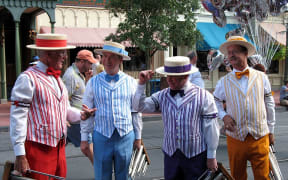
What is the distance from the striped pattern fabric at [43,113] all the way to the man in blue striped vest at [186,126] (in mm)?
815

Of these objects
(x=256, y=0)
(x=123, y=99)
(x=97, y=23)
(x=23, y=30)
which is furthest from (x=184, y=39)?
(x=123, y=99)

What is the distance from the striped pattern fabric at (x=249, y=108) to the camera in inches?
149

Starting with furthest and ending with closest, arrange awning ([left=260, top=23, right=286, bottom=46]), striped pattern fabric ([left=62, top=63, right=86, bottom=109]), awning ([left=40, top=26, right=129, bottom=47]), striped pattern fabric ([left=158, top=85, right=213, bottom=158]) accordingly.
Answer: awning ([left=260, top=23, right=286, bottom=46]) → awning ([left=40, top=26, right=129, bottom=47]) → striped pattern fabric ([left=62, top=63, right=86, bottom=109]) → striped pattern fabric ([left=158, top=85, right=213, bottom=158])

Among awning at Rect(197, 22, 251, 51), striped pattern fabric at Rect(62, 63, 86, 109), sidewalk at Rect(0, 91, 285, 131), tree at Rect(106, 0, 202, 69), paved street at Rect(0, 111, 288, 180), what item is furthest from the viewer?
awning at Rect(197, 22, 251, 51)

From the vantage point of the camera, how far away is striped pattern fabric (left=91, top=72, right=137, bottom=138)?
376 cm

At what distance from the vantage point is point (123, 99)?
152 inches

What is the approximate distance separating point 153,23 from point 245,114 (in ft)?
35.0

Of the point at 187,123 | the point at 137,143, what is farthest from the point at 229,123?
the point at 137,143

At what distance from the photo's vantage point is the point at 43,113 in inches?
126

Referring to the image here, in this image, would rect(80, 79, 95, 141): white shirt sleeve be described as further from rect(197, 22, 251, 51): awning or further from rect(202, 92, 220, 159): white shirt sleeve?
rect(197, 22, 251, 51): awning

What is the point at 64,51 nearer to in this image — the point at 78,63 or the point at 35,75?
the point at 35,75

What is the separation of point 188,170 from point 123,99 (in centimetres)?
106

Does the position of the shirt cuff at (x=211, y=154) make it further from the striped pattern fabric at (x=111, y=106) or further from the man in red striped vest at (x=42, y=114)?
the man in red striped vest at (x=42, y=114)

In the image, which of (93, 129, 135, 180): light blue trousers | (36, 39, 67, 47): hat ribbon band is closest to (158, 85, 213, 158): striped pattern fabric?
(93, 129, 135, 180): light blue trousers
